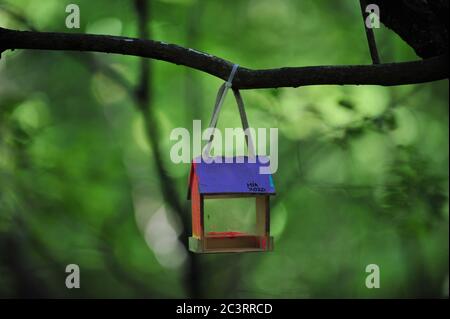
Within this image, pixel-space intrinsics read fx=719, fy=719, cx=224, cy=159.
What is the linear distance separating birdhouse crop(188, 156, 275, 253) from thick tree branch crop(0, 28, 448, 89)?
0.23 meters

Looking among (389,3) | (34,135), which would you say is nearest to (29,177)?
(34,135)

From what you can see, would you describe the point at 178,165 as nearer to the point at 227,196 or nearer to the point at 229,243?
the point at 229,243

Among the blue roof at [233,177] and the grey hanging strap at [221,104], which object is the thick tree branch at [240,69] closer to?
the grey hanging strap at [221,104]

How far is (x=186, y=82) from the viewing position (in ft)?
15.1

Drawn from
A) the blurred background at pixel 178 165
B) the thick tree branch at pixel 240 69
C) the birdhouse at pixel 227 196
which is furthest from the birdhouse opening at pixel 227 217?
the blurred background at pixel 178 165

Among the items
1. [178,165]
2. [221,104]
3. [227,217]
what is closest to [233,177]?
[221,104]

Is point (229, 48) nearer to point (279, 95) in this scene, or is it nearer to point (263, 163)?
point (279, 95)

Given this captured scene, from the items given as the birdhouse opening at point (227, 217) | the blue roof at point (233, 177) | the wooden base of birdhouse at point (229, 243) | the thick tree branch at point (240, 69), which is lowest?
the wooden base of birdhouse at point (229, 243)

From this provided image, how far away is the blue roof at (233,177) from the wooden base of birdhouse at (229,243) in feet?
0.46

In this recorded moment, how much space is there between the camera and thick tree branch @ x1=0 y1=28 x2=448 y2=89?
1443 mm

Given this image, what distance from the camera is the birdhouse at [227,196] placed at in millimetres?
1583

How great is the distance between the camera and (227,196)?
1.59 m

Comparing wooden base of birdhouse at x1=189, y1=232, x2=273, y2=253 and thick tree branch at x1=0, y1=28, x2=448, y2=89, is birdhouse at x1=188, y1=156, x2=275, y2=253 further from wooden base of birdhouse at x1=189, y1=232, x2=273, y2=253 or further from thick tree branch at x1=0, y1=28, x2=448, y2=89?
thick tree branch at x1=0, y1=28, x2=448, y2=89

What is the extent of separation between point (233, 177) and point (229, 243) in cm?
25
